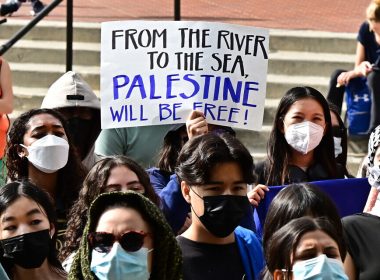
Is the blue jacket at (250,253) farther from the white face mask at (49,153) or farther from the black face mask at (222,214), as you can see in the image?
the white face mask at (49,153)

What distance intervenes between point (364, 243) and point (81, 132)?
2371 mm

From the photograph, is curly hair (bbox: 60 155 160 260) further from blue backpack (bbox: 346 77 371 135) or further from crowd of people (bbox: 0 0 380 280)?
blue backpack (bbox: 346 77 371 135)

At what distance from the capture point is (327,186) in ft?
20.8

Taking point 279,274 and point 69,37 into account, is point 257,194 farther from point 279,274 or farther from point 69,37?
point 69,37

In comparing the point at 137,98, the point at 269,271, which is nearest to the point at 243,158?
the point at 269,271

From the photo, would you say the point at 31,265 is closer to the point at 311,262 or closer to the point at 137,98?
the point at 311,262

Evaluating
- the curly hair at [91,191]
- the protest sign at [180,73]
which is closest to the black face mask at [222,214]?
the curly hair at [91,191]

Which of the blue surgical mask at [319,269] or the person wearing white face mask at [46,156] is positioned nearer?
the blue surgical mask at [319,269]

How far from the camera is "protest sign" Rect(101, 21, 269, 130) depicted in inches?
259

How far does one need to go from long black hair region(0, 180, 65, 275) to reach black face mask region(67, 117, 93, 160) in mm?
1712

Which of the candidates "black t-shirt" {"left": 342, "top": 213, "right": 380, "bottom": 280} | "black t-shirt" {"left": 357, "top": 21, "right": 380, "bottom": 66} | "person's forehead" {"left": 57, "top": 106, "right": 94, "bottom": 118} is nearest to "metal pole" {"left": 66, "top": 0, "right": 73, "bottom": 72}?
"black t-shirt" {"left": 357, "top": 21, "right": 380, "bottom": 66}

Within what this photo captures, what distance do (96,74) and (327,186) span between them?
510cm

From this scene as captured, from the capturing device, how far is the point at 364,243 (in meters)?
5.20

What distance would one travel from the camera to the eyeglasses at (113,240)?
171 inches
